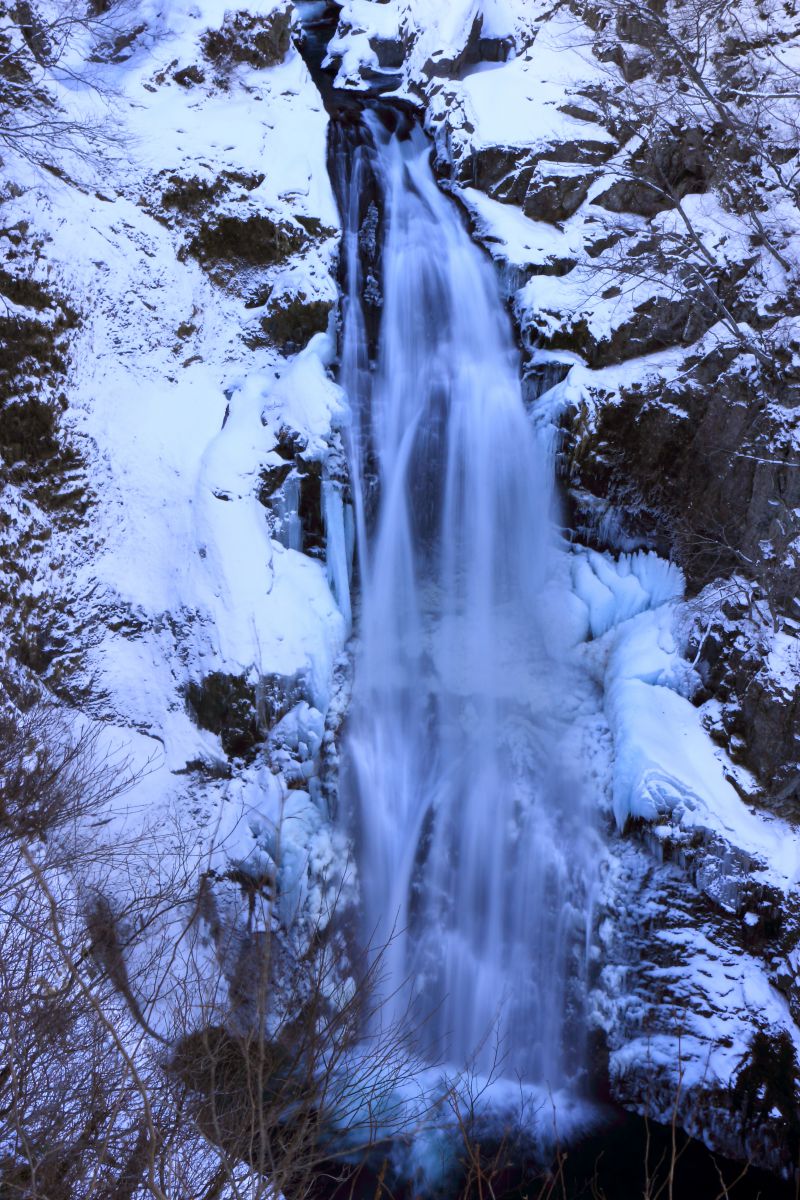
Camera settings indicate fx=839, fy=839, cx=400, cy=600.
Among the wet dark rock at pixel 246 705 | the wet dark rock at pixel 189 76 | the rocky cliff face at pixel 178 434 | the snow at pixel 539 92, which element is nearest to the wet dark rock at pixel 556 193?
the snow at pixel 539 92

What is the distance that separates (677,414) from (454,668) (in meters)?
3.77

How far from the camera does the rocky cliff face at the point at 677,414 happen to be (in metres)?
7.29

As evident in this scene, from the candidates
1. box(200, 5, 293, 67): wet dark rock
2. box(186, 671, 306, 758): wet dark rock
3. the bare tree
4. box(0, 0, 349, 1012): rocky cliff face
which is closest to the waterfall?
box(0, 0, 349, 1012): rocky cliff face

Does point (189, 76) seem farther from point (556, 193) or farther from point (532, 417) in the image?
point (532, 417)

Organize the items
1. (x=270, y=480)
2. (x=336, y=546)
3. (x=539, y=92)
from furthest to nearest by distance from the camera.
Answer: (x=539, y=92), (x=336, y=546), (x=270, y=480)

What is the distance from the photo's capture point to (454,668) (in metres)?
9.19

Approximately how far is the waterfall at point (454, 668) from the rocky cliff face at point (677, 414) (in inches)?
18.1

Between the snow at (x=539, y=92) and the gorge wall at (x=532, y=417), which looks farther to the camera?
the snow at (x=539, y=92)

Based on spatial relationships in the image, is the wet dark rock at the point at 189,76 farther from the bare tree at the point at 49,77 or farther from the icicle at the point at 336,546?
the icicle at the point at 336,546

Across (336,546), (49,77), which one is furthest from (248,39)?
(336,546)

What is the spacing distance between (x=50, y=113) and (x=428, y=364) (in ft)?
16.4

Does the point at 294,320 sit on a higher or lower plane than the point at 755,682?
higher

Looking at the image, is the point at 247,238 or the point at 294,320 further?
the point at 247,238

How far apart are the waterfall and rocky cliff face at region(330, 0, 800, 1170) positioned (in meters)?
0.46
